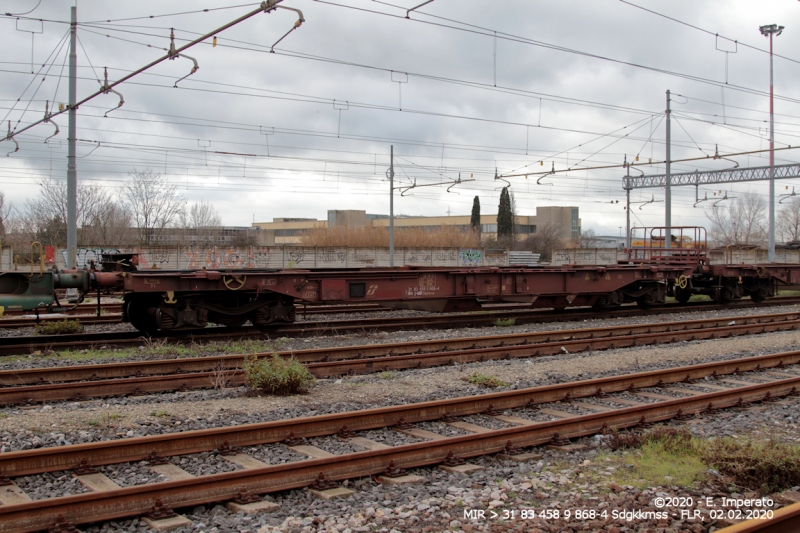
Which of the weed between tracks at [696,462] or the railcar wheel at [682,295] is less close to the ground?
the railcar wheel at [682,295]

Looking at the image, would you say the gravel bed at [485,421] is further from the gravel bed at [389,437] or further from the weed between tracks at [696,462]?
the weed between tracks at [696,462]

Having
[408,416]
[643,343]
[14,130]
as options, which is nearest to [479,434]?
[408,416]

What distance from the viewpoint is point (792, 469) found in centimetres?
524

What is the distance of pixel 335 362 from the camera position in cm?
1018

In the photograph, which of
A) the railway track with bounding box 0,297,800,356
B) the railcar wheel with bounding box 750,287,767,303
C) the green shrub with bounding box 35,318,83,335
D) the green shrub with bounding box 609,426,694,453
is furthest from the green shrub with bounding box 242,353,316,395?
the railcar wheel with bounding box 750,287,767,303

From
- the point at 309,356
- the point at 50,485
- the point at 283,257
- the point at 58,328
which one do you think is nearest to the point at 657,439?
the point at 50,485

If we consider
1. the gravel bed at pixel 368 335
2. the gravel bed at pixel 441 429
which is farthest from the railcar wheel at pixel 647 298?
the gravel bed at pixel 441 429

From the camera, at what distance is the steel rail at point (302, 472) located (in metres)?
4.32

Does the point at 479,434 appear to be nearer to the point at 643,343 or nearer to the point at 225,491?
the point at 225,491

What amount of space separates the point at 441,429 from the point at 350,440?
3.53ft

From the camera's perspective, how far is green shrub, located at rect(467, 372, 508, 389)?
910 cm

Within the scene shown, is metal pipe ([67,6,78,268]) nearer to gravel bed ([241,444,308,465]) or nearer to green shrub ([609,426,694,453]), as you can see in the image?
gravel bed ([241,444,308,465])

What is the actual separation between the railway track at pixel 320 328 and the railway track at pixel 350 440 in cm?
667

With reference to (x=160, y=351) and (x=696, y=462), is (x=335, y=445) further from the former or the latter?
(x=160, y=351)
